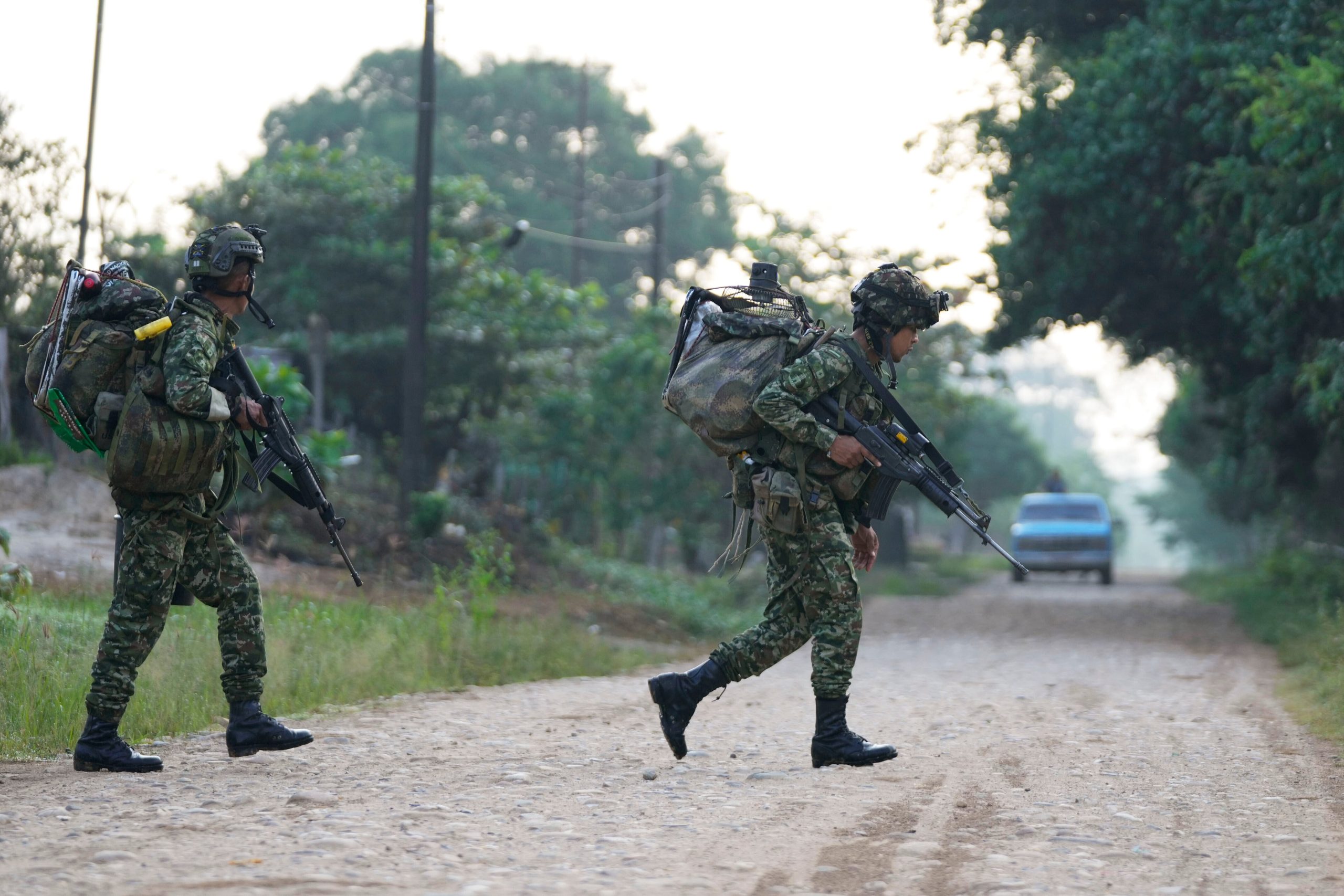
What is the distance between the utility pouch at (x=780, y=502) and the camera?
6.13m

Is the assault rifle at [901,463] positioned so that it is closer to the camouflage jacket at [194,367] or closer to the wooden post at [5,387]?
the camouflage jacket at [194,367]

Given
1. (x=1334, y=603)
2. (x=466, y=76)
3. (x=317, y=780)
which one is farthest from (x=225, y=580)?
(x=466, y=76)

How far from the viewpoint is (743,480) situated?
637 cm

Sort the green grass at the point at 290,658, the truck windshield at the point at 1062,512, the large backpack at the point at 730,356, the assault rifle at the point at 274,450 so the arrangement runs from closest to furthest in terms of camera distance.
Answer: the assault rifle at the point at 274,450
the large backpack at the point at 730,356
the green grass at the point at 290,658
the truck windshield at the point at 1062,512

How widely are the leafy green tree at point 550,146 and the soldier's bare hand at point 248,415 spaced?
41974 millimetres

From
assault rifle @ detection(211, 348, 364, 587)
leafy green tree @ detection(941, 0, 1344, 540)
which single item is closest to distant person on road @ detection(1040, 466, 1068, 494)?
leafy green tree @ detection(941, 0, 1344, 540)

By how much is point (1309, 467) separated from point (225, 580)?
1469cm

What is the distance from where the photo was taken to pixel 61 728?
651cm

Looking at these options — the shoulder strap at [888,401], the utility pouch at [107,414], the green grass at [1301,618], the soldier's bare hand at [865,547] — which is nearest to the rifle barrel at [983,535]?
the shoulder strap at [888,401]

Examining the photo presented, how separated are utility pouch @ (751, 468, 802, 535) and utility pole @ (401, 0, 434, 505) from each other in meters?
11.4

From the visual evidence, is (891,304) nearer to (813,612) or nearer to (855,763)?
(813,612)

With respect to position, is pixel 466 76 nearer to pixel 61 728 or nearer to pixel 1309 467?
pixel 1309 467

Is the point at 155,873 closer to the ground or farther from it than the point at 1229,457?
closer to the ground

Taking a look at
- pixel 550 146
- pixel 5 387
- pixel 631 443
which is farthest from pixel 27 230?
pixel 550 146
